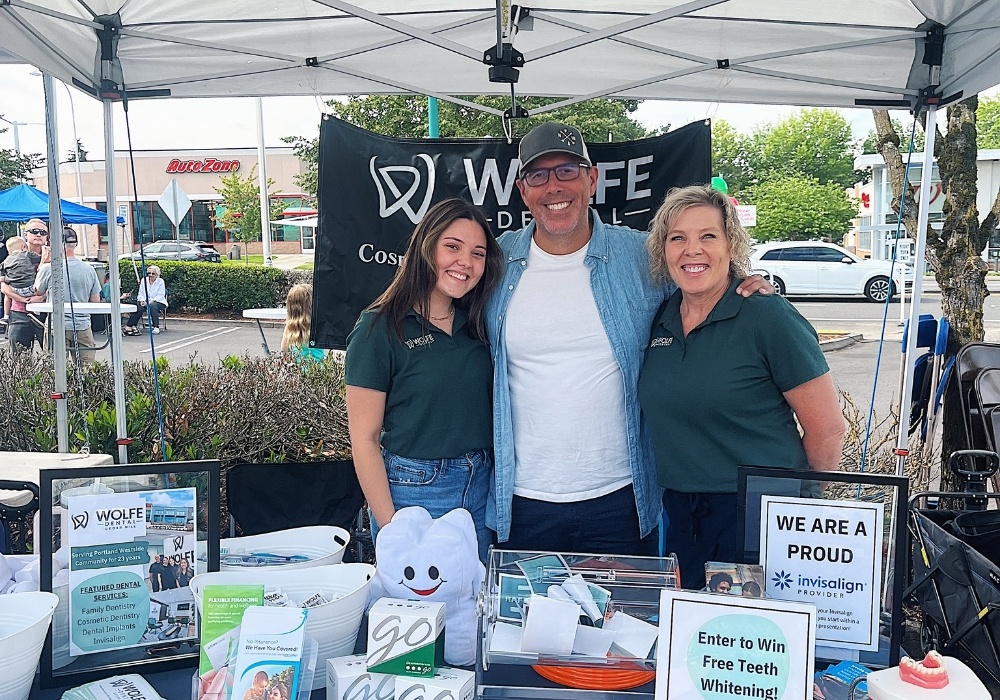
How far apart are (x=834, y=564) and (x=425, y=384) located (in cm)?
101

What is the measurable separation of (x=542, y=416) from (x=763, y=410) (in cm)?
52

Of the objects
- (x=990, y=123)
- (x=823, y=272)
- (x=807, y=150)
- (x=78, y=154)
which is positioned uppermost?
(x=990, y=123)

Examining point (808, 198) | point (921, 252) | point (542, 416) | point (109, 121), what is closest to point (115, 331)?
point (109, 121)

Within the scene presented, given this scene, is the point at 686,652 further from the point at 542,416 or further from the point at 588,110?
the point at 588,110

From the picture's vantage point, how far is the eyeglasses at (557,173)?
84.7 inches

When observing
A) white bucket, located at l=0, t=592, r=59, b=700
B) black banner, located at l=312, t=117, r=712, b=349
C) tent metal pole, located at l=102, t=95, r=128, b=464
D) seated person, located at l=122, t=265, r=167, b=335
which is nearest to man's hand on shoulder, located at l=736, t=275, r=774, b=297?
black banner, located at l=312, t=117, r=712, b=349

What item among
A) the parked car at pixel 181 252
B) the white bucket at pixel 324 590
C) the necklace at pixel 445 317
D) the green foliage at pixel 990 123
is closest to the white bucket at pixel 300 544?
the white bucket at pixel 324 590

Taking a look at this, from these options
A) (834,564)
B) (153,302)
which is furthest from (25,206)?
(834,564)

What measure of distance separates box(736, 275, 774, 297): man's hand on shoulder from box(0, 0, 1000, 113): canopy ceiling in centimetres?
91

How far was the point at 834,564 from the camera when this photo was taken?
1.37m

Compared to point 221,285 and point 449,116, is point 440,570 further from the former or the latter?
point 221,285

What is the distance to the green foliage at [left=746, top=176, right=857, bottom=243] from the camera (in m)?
32.9

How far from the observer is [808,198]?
33.1 metres

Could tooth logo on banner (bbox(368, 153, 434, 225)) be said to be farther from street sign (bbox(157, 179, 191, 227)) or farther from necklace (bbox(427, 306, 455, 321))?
street sign (bbox(157, 179, 191, 227))
